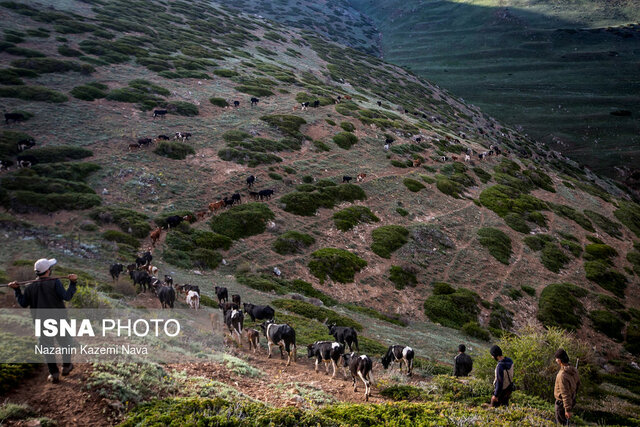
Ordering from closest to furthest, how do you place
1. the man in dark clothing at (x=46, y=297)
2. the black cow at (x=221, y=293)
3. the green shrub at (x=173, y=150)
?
the man in dark clothing at (x=46, y=297) → the black cow at (x=221, y=293) → the green shrub at (x=173, y=150)

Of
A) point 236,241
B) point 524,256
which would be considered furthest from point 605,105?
point 236,241

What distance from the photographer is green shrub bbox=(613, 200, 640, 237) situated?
197 feet

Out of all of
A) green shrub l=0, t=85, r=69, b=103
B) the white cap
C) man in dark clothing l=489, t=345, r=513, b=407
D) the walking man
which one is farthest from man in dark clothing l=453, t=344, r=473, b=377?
green shrub l=0, t=85, r=69, b=103

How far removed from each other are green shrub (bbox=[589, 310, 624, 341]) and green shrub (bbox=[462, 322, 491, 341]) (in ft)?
48.2

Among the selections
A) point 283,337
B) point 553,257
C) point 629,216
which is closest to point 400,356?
point 283,337

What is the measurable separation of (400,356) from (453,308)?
16871mm

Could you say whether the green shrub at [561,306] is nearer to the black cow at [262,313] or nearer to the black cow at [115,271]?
the black cow at [262,313]

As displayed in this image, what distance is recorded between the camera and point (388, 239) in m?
37.5

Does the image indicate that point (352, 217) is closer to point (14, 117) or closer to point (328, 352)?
point (328, 352)

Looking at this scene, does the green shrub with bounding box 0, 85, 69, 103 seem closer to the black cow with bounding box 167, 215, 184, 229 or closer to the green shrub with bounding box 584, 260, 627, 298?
the black cow with bounding box 167, 215, 184, 229

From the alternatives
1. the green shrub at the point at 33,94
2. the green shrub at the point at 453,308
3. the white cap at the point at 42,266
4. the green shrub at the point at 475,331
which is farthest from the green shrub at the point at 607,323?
the green shrub at the point at 33,94

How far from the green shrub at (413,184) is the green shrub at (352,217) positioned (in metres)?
9.89

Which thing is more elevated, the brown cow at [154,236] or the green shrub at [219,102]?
the green shrub at [219,102]

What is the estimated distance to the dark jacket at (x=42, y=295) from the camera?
8.67 m
